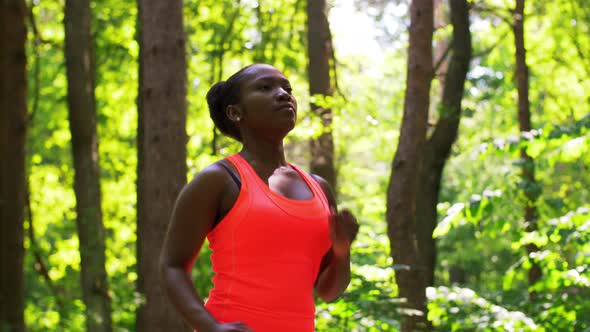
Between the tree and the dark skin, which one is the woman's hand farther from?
the tree

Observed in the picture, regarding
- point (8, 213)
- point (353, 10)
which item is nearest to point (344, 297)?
point (8, 213)

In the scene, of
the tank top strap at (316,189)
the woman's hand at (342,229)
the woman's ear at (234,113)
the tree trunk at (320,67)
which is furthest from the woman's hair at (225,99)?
the tree trunk at (320,67)

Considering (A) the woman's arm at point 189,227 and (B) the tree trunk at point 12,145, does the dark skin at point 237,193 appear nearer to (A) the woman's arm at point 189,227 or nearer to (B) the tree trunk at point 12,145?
(A) the woman's arm at point 189,227

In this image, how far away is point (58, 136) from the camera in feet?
72.4

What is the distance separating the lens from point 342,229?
356 centimetres

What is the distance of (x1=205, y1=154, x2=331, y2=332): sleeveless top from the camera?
11.4 feet

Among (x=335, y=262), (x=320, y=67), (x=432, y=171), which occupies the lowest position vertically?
(x=432, y=171)

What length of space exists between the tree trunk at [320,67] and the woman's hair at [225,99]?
10753 mm

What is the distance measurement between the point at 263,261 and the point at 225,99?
0.79m

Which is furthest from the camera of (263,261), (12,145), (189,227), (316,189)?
(316,189)

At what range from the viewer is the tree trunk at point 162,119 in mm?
7578

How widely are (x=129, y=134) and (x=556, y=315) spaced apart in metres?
15.4

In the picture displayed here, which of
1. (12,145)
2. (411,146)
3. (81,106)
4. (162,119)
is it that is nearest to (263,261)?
(12,145)

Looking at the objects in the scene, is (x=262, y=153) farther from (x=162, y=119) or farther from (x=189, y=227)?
(x=162, y=119)
